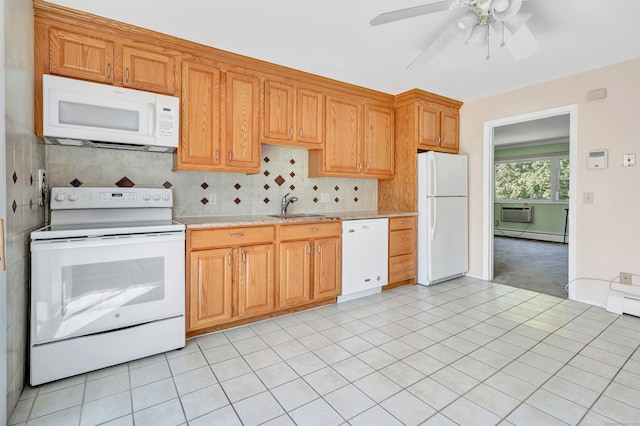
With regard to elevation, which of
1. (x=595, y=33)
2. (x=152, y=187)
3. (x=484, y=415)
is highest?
(x=595, y=33)

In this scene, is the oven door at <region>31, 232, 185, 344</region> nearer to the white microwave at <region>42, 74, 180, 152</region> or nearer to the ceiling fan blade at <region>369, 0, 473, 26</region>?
the white microwave at <region>42, 74, 180, 152</region>

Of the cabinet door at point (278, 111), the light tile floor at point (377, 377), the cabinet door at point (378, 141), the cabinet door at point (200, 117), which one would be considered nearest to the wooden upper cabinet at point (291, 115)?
the cabinet door at point (278, 111)

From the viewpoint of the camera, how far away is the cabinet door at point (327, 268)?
3.00 m

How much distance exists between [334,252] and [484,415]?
1800 mm

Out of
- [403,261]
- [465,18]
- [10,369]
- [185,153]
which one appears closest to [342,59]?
[465,18]

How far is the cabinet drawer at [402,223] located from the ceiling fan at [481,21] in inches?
69.9

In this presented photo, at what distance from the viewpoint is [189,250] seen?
2.32m

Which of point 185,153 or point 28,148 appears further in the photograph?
point 185,153

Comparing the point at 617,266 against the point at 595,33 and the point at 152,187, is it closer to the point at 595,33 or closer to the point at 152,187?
the point at 595,33

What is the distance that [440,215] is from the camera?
381cm

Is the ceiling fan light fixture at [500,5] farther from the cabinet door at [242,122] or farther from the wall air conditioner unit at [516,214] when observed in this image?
the wall air conditioner unit at [516,214]

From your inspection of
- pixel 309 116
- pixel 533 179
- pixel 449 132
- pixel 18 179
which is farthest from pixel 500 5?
pixel 533 179

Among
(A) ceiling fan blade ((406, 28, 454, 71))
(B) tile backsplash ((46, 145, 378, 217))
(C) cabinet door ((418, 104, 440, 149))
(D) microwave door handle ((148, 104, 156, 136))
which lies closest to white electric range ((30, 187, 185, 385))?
(B) tile backsplash ((46, 145, 378, 217))

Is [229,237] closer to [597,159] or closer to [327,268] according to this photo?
[327,268]
